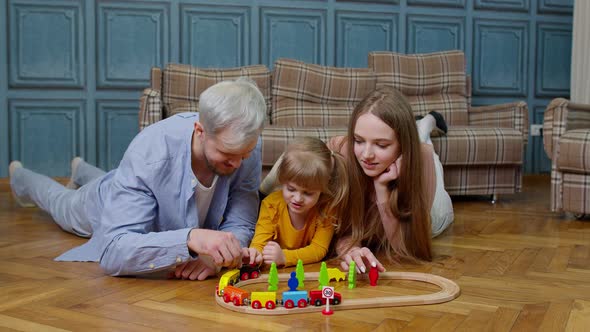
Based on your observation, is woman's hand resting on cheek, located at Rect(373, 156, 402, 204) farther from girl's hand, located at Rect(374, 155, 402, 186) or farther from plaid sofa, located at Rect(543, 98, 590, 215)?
plaid sofa, located at Rect(543, 98, 590, 215)

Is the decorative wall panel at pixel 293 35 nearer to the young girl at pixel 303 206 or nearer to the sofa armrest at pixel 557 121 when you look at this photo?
the sofa armrest at pixel 557 121

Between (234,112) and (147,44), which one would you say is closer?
(234,112)

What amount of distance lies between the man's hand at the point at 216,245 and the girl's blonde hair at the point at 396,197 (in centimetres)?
52

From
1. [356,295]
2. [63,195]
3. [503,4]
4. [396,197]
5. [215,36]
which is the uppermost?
[503,4]

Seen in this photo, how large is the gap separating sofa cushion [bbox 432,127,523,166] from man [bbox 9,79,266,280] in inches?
71.9

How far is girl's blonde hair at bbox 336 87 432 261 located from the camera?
6.42 ft

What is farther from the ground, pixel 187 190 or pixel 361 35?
pixel 361 35

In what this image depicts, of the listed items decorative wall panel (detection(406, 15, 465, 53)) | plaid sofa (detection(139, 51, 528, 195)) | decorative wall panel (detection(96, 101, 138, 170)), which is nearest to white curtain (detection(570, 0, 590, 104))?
decorative wall panel (detection(406, 15, 465, 53))

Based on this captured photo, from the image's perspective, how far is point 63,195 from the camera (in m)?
2.65

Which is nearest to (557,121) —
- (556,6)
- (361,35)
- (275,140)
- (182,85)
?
(275,140)

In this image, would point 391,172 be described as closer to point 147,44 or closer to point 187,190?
point 187,190

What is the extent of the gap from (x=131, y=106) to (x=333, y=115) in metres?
1.40

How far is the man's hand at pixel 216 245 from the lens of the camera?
1.65 m

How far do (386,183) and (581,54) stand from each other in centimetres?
321
